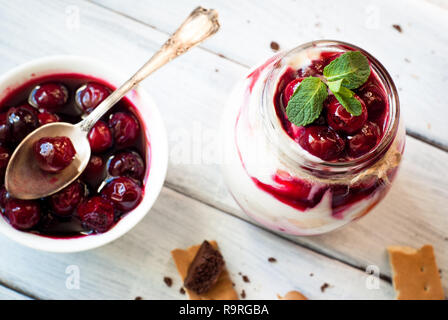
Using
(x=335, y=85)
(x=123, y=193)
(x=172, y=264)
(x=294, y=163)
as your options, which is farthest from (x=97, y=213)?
Answer: (x=335, y=85)

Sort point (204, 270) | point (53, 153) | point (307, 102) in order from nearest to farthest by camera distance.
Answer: point (307, 102) < point (53, 153) < point (204, 270)

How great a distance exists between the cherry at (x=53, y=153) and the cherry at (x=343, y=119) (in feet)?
1.72

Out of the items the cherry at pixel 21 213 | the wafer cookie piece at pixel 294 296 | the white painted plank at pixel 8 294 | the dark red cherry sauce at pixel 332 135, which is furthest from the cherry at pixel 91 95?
the wafer cookie piece at pixel 294 296

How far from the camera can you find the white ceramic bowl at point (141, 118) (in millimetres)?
929

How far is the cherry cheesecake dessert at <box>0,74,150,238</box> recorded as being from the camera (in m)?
0.93

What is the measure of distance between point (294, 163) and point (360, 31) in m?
0.62

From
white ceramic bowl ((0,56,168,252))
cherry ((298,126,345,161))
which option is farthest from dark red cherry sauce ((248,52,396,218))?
white ceramic bowl ((0,56,168,252))

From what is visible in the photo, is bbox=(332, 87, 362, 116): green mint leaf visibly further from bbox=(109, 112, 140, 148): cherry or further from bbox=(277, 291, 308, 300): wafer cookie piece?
bbox=(277, 291, 308, 300): wafer cookie piece

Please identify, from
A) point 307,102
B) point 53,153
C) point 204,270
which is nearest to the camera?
point 307,102

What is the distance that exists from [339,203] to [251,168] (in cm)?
16

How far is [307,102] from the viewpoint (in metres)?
0.66

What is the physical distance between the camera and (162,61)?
0.94m

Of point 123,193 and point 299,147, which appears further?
point 123,193

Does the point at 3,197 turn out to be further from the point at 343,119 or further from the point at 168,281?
the point at 343,119
